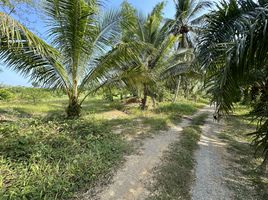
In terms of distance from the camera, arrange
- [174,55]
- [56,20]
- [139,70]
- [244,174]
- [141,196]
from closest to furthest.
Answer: [141,196] < [244,174] < [56,20] < [139,70] < [174,55]

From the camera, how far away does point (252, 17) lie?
3201mm

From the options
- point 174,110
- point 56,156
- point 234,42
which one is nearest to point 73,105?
point 56,156

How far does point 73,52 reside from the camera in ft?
21.1

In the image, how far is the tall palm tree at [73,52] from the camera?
581cm

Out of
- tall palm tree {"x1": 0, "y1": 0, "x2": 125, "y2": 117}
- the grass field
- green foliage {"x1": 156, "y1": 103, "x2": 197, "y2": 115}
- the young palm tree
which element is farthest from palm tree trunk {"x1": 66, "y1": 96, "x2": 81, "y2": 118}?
the young palm tree

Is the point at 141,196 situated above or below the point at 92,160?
below

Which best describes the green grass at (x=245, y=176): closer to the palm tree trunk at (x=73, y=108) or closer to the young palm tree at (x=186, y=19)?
the palm tree trunk at (x=73, y=108)

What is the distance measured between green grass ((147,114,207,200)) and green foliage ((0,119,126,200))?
926 mm

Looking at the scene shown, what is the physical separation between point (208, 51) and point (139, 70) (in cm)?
350

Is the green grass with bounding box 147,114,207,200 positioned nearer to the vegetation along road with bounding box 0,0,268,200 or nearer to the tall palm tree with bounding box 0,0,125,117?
the vegetation along road with bounding box 0,0,268,200

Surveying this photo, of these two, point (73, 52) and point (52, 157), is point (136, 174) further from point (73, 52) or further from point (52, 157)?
point (73, 52)

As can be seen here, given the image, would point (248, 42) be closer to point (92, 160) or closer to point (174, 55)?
point (92, 160)

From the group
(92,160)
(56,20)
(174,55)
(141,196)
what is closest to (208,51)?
(141,196)

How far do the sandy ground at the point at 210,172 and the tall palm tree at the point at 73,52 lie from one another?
3426mm
